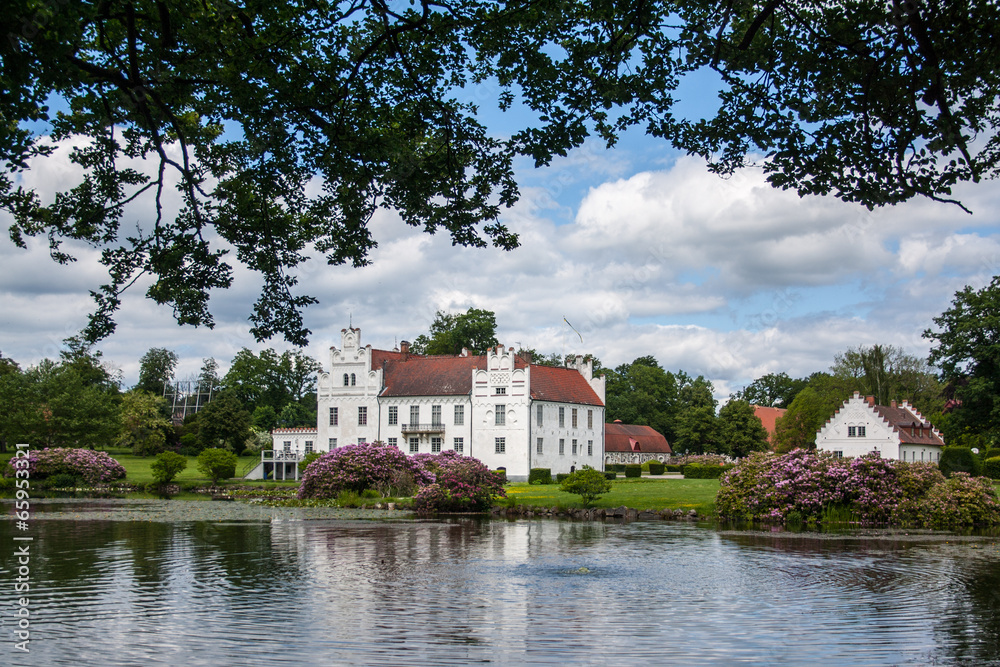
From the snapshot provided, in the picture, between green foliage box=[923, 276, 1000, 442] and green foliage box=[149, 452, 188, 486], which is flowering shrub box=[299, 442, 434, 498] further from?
green foliage box=[923, 276, 1000, 442]

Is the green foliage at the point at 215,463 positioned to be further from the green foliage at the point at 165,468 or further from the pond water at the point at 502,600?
the pond water at the point at 502,600

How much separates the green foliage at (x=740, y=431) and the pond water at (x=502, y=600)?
51.4m

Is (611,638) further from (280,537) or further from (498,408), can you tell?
(498,408)

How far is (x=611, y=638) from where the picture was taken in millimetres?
9867

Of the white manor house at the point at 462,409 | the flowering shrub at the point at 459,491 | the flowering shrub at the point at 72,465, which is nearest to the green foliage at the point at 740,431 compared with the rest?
the white manor house at the point at 462,409

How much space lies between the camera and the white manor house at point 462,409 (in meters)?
64.8

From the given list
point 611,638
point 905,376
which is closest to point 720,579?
point 611,638

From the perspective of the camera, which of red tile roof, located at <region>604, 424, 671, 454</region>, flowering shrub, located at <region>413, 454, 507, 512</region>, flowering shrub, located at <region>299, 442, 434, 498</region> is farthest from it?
red tile roof, located at <region>604, 424, 671, 454</region>

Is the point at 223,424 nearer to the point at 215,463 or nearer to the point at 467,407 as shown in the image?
the point at 215,463

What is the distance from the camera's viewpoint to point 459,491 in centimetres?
3247

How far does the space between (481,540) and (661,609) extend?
1016cm

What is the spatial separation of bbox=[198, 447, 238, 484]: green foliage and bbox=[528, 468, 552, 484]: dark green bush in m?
20.6

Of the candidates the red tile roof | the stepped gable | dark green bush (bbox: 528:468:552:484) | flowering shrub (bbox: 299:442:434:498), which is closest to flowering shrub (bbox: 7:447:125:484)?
flowering shrub (bbox: 299:442:434:498)

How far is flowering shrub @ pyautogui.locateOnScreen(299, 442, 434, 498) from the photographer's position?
3787cm
